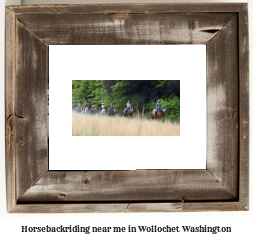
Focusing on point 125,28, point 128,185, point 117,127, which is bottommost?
point 128,185

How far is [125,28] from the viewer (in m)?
0.55

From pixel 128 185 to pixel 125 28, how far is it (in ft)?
1.39

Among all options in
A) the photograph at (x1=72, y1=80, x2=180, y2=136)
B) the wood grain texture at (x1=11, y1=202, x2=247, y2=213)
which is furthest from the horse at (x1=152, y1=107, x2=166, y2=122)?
the wood grain texture at (x1=11, y1=202, x2=247, y2=213)

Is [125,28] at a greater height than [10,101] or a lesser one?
greater

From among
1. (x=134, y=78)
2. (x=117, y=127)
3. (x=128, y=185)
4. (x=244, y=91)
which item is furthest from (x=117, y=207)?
(x=244, y=91)

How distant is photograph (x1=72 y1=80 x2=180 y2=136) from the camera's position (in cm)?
57

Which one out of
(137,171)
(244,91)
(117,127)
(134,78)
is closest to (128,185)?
(137,171)

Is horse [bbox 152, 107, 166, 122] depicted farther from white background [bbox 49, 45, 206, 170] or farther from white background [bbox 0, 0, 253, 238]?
white background [bbox 0, 0, 253, 238]

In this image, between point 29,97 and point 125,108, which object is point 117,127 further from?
point 29,97
